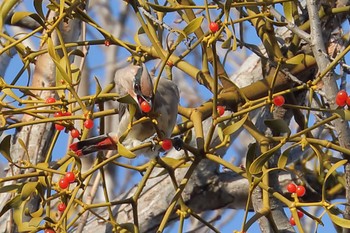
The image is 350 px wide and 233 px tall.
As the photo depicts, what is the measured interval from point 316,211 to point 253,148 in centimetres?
191

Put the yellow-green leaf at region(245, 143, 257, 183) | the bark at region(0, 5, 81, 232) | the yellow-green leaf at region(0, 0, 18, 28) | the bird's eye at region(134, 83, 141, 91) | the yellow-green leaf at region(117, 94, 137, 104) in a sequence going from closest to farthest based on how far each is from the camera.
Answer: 1. the yellow-green leaf at region(117, 94, 137, 104)
2. the yellow-green leaf at region(245, 143, 257, 183)
3. the yellow-green leaf at region(0, 0, 18, 28)
4. the bird's eye at region(134, 83, 141, 91)
5. the bark at region(0, 5, 81, 232)

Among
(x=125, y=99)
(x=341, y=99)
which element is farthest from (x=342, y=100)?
(x=125, y=99)

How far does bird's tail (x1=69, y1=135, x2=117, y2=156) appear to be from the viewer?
1.54 meters

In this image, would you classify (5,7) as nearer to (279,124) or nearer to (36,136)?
(279,124)

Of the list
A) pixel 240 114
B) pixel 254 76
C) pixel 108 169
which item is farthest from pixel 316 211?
pixel 240 114

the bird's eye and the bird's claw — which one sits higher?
the bird's eye

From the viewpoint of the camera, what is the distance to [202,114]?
1543 millimetres

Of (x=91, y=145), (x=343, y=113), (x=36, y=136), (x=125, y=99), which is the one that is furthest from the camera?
(x=36, y=136)

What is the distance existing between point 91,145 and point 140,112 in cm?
13

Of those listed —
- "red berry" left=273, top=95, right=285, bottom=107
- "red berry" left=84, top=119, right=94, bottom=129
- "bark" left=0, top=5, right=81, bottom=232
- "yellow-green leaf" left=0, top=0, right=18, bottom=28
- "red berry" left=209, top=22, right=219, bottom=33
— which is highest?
"yellow-green leaf" left=0, top=0, right=18, bottom=28

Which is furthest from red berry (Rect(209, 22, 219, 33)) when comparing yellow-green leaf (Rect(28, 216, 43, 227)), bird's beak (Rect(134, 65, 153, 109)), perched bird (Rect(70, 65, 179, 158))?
yellow-green leaf (Rect(28, 216, 43, 227))

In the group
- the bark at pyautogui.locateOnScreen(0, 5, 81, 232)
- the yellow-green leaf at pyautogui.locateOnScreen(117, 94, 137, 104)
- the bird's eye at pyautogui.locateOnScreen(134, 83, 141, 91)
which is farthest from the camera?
the bark at pyautogui.locateOnScreen(0, 5, 81, 232)

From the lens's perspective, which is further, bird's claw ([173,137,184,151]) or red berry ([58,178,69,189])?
bird's claw ([173,137,184,151])

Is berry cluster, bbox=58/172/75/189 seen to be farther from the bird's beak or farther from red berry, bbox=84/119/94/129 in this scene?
the bird's beak
